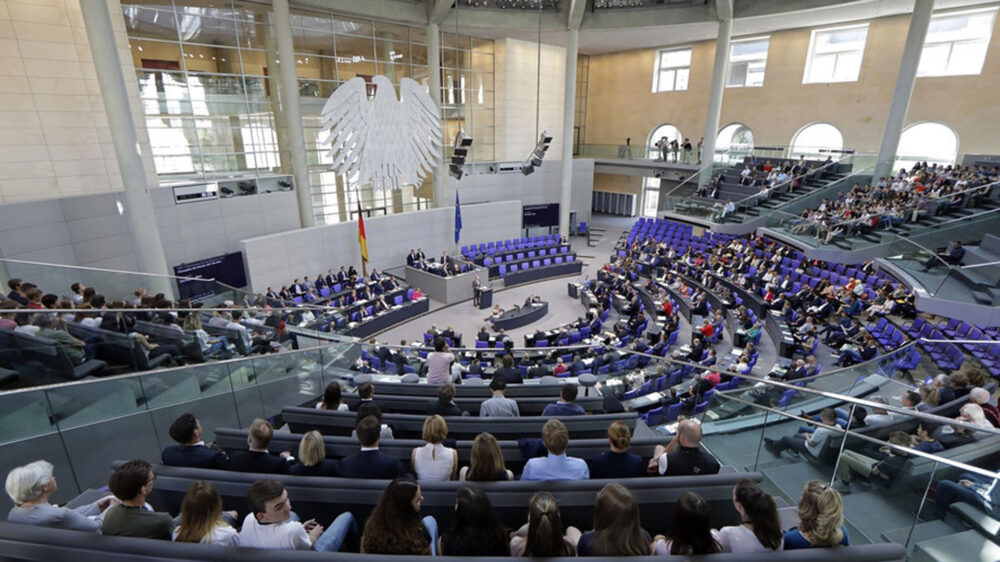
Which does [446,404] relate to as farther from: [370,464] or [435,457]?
[370,464]

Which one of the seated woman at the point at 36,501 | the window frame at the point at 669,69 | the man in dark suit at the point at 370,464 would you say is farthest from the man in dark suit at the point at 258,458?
the window frame at the point at 669,69

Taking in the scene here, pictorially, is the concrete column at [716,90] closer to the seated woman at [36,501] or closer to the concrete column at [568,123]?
the concrete column at [568,123]

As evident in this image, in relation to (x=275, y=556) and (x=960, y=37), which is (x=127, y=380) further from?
(x=960, y=37)

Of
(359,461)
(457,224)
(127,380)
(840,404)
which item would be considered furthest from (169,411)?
(457,224)

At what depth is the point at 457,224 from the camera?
20344 millimetres

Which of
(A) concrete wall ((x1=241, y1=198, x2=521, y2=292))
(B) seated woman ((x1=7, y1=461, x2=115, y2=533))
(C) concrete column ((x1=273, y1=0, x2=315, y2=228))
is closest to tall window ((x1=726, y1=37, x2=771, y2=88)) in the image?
(A) concrete wall ((x1=241, y1=198, x2=521, y2=292))

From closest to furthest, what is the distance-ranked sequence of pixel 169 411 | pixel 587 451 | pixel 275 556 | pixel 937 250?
1. pixel 275 556
2. pixel 587 451
3. pixel 169 411
4. pixel 937 250

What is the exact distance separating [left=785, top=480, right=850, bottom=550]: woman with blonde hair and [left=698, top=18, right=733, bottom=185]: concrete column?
21.5 meters

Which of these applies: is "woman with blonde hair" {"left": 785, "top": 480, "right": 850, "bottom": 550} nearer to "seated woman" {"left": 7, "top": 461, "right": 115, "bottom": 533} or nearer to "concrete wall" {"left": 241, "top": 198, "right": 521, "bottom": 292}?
"seated woman" {"left": 7, "top": 461, "right": 115, "bottom": 533}

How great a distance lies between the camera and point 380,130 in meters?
16.2

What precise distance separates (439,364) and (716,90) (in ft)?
67.7

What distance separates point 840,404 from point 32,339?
25.4 feet

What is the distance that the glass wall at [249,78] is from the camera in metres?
13.7

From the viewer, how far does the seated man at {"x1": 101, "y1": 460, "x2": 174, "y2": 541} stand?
2283mm
